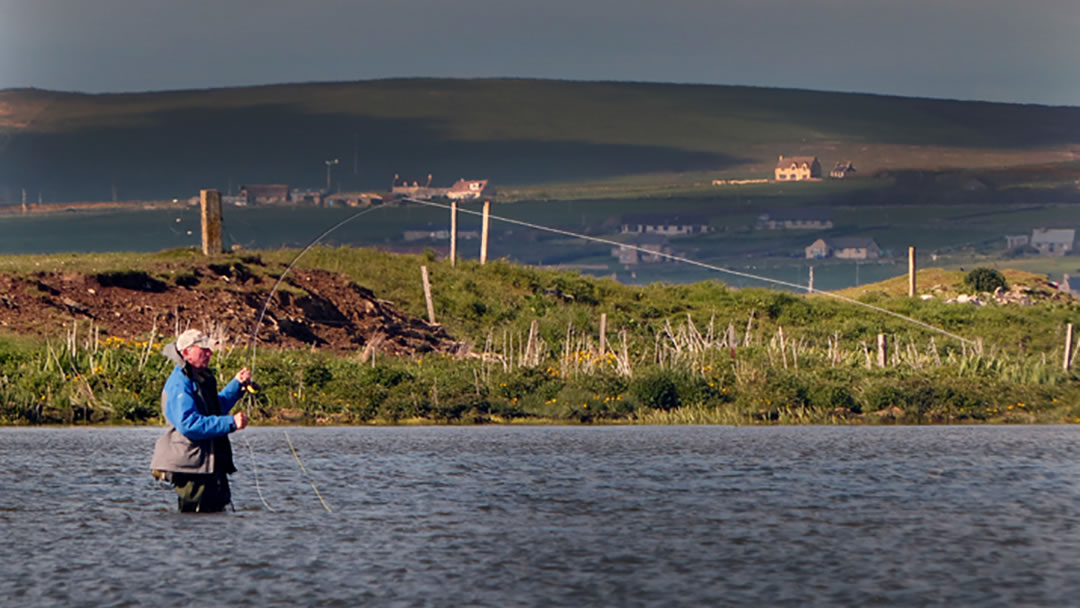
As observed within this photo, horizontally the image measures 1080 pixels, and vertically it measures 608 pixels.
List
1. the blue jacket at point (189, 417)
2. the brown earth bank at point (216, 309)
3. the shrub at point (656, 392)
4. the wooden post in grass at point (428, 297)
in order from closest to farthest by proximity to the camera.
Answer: the blue jacket at point (189, 417), the shrub at point (656, 392), the brown earth bank at point (216, 309), the wooden post in grass at point (428, 297)

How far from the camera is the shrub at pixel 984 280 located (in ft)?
241

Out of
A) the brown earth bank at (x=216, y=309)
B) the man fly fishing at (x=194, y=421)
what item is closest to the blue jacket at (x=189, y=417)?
the man fly fishing at (x=194, y=421)

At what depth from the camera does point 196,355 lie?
12633mm

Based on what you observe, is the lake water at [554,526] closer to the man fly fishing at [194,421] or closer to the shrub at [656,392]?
the man fly fishing at [194,421]

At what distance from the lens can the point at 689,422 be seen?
1056 inches

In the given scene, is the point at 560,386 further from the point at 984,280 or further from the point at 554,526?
the point at 984,280

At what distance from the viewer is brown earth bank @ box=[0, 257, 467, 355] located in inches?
1341

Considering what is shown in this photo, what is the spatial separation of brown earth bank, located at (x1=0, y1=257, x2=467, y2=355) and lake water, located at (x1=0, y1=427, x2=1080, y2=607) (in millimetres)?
12627

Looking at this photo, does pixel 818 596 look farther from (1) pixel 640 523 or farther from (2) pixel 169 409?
(2) pixel 169 409

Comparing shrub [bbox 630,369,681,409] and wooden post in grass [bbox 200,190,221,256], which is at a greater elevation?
wooden post in grass [bbox 200,190,221,256]

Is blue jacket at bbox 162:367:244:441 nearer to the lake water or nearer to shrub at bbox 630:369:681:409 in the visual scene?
the lake water

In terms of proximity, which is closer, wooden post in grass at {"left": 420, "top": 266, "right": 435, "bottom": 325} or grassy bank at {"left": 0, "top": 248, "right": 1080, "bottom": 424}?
grassy bank at {"left": 0, "top": 248, "right": 1080, "bottom": 424}

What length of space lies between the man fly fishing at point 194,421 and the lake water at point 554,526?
1.95 feet

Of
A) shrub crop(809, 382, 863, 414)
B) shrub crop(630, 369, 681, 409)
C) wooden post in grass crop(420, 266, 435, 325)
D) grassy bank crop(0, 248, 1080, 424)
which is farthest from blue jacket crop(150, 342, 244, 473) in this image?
wooden post in grass crop(420, 266, 435, 325)
